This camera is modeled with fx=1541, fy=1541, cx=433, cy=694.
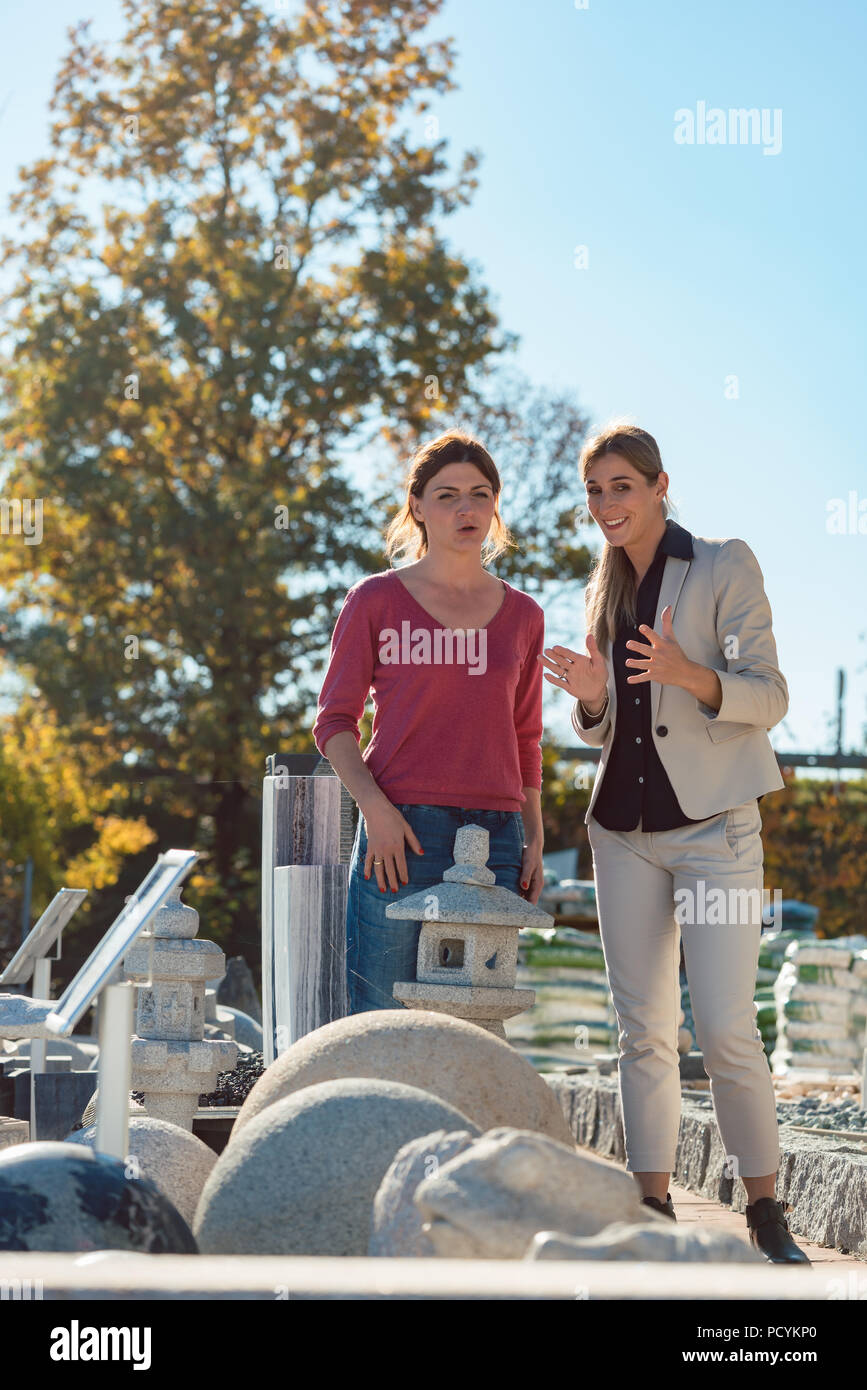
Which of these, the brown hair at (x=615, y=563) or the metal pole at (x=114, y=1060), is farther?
the brown hair at (x=615, y=563)

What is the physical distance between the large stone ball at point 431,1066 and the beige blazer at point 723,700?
32.9 inches

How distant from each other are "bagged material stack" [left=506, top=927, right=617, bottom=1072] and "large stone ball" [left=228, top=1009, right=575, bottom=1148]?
590 cm

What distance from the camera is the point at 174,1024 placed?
12.9 feet

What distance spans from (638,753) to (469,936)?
0.58 meters

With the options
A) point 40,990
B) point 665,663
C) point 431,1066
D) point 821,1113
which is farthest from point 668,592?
point 821,1113

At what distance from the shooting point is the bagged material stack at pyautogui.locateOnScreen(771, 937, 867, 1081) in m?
7.91

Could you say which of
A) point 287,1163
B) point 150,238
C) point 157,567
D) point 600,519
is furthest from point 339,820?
point 150,238

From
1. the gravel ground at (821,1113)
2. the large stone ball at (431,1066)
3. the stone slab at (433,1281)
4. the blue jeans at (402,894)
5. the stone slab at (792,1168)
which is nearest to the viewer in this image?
the stone slab at (433,1281)

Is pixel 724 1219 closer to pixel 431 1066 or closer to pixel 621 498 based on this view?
pixel 431 1066

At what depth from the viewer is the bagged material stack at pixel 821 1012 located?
25.9 feet

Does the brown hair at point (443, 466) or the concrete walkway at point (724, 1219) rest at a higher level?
the brown hair at point (443, 466)

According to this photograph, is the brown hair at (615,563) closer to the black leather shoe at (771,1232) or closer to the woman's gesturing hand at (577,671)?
the woman's gesturing hand at (577,671)

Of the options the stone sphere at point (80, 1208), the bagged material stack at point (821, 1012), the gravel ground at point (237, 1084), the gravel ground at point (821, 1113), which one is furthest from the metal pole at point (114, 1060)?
the bagged material stack at point (821, 1012)
